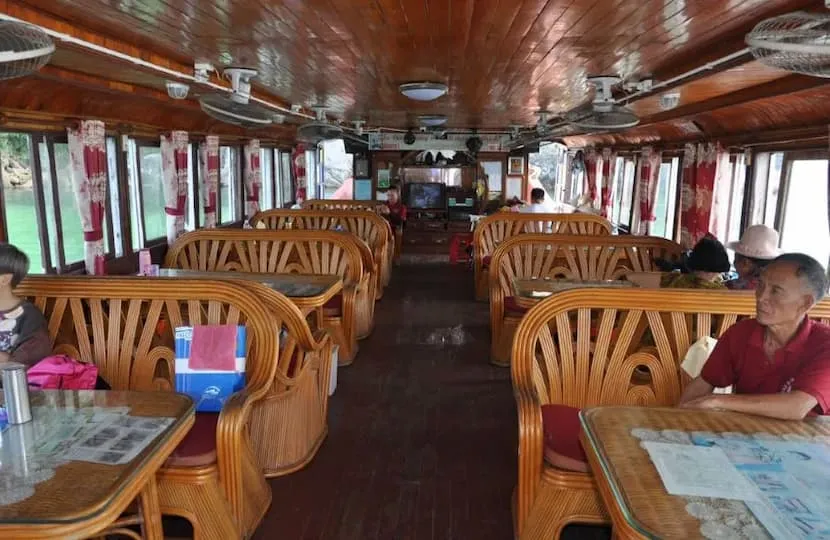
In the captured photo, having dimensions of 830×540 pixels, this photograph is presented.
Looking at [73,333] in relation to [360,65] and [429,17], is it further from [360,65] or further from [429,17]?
[360,65]

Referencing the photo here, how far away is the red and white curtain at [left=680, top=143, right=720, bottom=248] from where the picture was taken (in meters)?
6.64

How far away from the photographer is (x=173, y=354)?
2.77m

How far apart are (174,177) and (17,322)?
15.5 ft

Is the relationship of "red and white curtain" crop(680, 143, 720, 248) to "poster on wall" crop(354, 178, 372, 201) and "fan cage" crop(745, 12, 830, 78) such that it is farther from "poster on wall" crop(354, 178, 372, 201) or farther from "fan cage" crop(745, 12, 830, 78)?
"poster on wall" crop(354, 178, 372, 201)

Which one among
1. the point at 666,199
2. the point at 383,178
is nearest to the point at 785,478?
the point at 666,199

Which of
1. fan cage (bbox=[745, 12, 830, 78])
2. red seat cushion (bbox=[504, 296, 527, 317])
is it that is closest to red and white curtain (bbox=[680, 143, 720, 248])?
red seat cushion (bbox=[504, 296, 527, 317])

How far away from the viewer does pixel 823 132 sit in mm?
4645

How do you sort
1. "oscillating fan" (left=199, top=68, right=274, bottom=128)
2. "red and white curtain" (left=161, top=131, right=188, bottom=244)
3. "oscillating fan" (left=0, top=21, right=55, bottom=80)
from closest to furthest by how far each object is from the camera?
"oscillating fan" (left=0, top=21, right=55, bottom=80), "oscillating fan" (left=199, top=68, right=274, bottom=128), "red and white curtain" (left=161, top=131, right=188, bottom=244)

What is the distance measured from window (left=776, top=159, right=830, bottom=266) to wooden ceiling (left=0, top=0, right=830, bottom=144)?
23.0 inches

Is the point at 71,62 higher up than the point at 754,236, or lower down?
higher up

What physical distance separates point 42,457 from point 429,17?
7.96ft

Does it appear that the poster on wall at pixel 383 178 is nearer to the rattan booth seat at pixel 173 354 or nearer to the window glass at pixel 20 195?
the window glass at pixel 20 195

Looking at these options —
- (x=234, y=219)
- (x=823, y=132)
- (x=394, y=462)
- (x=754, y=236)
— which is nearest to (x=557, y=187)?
(x=234, y=219)

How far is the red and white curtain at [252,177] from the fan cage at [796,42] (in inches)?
339
